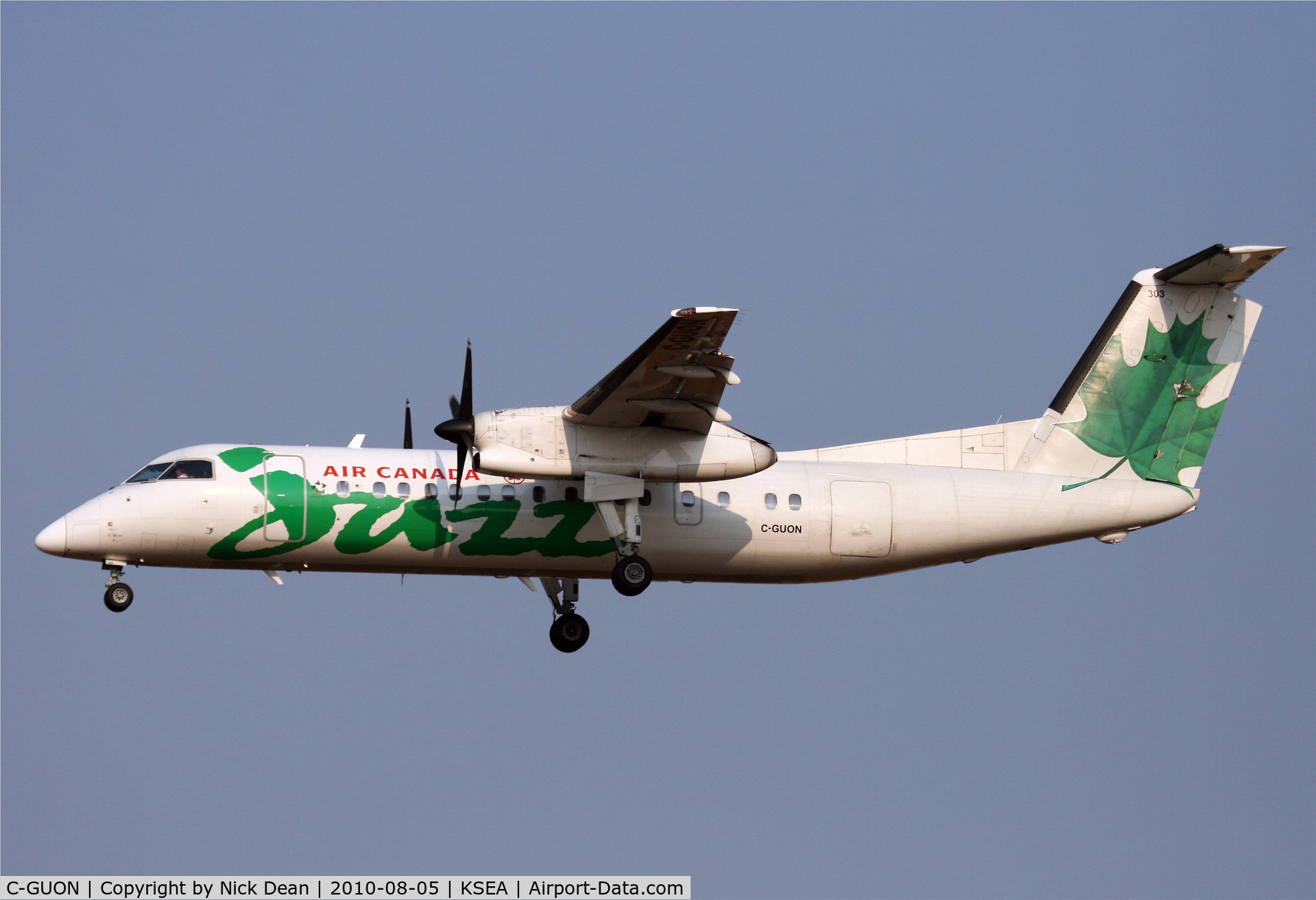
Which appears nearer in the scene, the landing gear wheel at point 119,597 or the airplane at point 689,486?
the airplane at point 689,486

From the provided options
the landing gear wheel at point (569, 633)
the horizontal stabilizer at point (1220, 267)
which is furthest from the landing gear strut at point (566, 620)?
the horizontal stabilizer at point (1220, 267)

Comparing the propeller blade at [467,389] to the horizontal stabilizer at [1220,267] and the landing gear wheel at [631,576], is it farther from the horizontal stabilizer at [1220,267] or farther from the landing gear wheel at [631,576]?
the horizontal stabilizer at [1220,267]

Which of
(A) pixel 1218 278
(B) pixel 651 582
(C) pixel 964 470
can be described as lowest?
(B) pixel 651 582

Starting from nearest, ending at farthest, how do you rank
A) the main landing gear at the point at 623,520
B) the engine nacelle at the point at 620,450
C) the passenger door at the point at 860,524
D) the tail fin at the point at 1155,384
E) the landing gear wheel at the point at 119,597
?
the engine nacelle at the point at 620,450, the main landing gear at the point at 623,520, the landing gear wheel at the point at 119,597, the passenger door at the point at 860,524, the tail fin at the point at 1155,384

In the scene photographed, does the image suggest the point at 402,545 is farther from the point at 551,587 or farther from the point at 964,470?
the point at 964,470

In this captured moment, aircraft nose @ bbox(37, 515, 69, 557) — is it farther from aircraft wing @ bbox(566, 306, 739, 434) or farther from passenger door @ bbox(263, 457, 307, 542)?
aircraft wing @ bbox(566, 306, 739, 434)

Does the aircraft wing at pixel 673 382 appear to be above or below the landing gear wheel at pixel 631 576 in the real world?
above

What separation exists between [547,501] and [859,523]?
13.7 feet

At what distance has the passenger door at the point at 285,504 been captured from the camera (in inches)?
736

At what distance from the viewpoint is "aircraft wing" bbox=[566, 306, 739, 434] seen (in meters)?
16.5

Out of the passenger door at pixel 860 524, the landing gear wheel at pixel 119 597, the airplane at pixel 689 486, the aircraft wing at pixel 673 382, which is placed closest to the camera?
the aircraft wing at pixel 673 382

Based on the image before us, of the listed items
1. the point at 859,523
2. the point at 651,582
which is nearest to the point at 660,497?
the point at 651,582

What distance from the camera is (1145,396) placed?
69.3 ft

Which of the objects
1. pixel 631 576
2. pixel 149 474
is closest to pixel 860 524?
pixel 631 576
